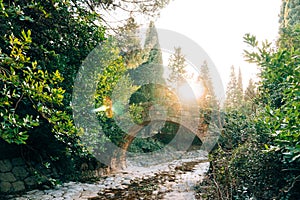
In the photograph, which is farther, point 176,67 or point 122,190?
point 176,67

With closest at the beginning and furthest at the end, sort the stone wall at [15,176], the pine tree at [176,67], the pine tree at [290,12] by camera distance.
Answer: the stone wall at [15,176], the pine tree at [290,12], the pine tree at [176,67]

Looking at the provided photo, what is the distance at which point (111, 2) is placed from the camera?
515cm

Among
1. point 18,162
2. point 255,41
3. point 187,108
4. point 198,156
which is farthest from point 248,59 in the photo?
point 198,156

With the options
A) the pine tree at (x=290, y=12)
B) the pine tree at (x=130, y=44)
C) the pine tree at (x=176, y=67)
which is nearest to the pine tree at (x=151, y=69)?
the pine tree at (x=176, y=67)

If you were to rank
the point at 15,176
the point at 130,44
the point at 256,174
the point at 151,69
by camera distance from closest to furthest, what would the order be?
the point at 256,174 < the point at 15,176 < the point at 130,44 < the point at 151,69

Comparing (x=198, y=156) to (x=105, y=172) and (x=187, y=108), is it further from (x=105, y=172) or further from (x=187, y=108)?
(x=105, y=172)

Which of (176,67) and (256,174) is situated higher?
(176,67)

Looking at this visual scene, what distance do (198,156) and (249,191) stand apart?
11031mm

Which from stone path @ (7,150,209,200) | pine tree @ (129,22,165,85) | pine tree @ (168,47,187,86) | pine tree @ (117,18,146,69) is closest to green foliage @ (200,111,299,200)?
stone path @ (7,150,209,200)

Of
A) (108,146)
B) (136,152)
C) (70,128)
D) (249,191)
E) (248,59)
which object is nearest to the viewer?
(248,59)

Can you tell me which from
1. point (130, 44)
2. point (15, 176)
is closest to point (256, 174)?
point (130, 44)

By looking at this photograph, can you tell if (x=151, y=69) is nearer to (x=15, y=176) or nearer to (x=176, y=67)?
(x=176, y=67)

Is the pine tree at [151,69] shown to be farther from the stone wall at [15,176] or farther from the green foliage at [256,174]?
the green foliage at [256,174]

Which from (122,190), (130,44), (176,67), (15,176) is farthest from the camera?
(176,67)
